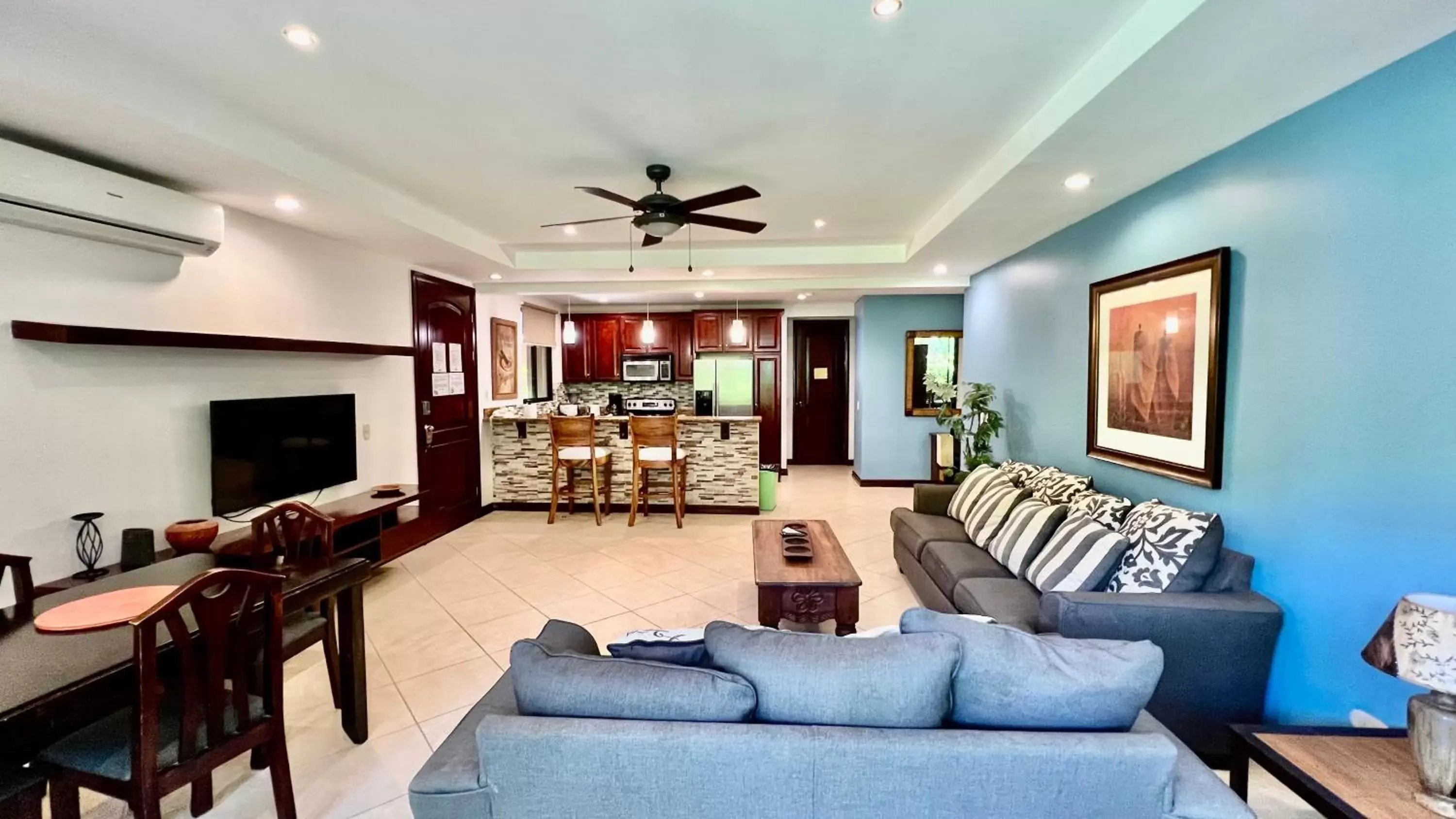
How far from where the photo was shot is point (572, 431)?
5465 mm

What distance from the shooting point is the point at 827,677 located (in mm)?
1277

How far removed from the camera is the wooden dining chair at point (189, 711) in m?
1.47

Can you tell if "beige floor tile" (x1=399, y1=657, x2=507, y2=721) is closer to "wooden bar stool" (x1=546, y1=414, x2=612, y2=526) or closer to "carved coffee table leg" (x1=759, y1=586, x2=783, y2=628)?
"carved coffee table leg" (x1=759, y1=586, x2=783, y2=628)

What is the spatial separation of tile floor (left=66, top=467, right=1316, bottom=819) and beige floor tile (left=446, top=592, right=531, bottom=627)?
1 centimetres

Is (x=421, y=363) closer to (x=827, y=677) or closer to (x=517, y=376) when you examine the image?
(x=517, y=376)

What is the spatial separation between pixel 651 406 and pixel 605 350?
981 mm

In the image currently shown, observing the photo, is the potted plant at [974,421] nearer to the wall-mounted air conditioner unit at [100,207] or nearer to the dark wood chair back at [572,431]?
the dark wood chair back at [572,431]

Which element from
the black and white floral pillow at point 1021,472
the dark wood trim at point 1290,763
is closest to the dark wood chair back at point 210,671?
the dark wood trim at point 1290,763

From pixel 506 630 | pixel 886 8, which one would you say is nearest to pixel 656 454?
pixel 506 630

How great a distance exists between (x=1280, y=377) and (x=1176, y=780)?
5.69 feet

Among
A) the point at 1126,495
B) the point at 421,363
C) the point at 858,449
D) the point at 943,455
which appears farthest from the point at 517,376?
the point at 1126,495

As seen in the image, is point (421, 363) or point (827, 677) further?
point (421, 363)

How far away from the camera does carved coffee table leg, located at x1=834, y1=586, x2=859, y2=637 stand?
2.80 meters

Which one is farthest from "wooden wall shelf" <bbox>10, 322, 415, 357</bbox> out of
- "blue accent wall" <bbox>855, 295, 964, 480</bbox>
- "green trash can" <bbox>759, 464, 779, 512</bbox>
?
"blue accent wall" <bbox>855, 295, 964, 480</bbox>
